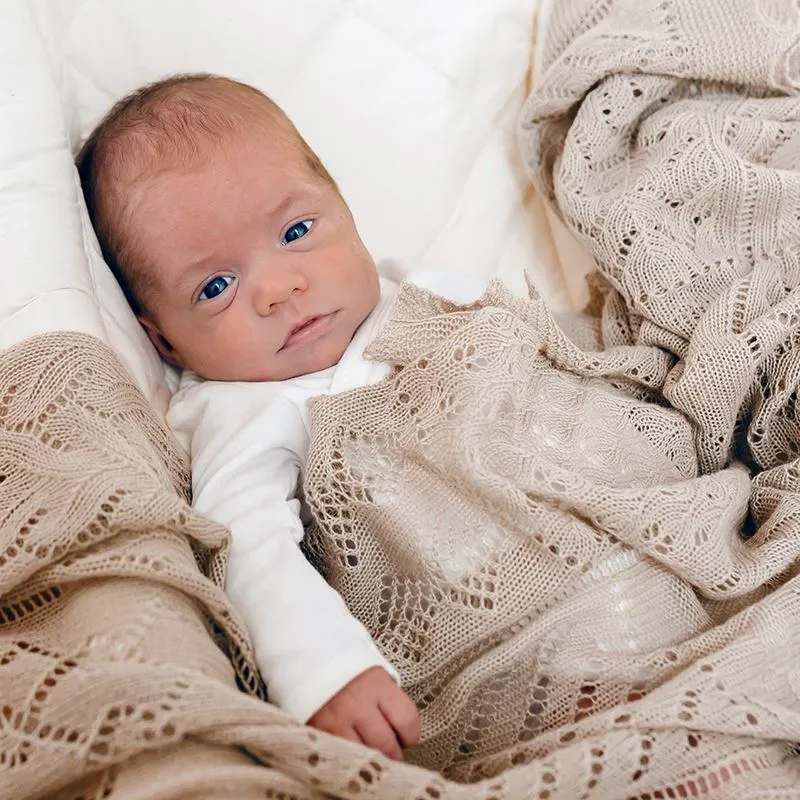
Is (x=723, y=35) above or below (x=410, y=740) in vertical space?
above

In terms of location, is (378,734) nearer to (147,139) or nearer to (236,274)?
(236,274)

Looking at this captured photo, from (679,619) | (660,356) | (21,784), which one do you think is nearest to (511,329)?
(660,356)

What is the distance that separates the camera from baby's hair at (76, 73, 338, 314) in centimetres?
109

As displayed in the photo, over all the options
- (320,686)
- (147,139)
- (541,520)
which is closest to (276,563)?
(320,686)

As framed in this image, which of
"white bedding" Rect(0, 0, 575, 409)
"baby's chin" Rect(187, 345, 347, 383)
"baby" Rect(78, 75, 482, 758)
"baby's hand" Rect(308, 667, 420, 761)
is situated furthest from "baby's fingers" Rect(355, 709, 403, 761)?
"white bedding" Rect(0, 0, 575, 409)

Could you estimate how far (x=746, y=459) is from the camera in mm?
1133

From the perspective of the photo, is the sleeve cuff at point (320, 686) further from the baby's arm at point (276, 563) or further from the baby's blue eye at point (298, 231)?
the baby's blue eye at point (298, 231)

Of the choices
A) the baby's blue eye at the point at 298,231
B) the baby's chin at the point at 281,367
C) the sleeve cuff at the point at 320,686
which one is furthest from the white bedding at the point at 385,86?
the sleeve cuff at the point at 320,686

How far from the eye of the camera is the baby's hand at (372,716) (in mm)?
787

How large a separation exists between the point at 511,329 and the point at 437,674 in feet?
1.22

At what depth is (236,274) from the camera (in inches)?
42.4

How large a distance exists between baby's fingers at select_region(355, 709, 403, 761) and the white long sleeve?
0.04 metres

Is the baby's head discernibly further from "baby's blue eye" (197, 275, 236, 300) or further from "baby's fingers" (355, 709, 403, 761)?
"baby's fingers" (355, 709, 403, 761)

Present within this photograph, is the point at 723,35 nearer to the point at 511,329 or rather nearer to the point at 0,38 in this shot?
the point at 511,329
